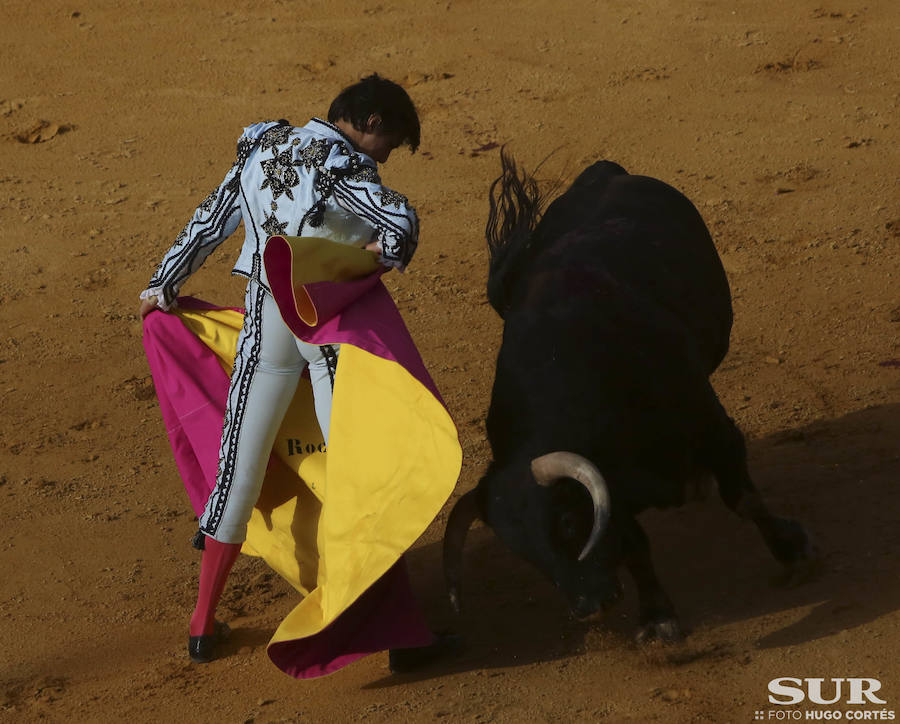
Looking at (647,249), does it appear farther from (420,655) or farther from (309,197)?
(420,655)

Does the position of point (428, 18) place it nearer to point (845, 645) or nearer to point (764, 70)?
point (764, 70)

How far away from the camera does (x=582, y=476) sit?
3.97 metres

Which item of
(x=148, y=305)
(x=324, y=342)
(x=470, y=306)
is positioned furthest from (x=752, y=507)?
(x=470, y=306)

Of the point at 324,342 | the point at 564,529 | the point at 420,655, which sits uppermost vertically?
the point at 324,342

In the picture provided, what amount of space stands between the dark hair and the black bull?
91 cm

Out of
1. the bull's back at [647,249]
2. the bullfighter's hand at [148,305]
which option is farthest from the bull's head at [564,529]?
the bullfighter's hand at [148,305]

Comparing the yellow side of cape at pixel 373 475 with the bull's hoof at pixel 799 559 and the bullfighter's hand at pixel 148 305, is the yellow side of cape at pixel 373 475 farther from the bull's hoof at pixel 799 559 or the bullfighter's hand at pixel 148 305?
the bull's hoof at pixel 799 559

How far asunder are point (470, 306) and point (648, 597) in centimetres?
289

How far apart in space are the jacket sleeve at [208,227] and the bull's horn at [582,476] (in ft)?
3.86

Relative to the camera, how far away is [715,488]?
534 cm

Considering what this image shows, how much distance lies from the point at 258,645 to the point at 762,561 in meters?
1.75

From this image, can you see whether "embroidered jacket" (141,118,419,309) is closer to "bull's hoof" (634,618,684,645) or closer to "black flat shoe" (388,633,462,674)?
"black flat shoe" (388,633,462,674)

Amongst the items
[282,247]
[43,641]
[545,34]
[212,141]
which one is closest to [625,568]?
[282,247]

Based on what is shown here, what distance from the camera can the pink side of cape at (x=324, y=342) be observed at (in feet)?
13.4
